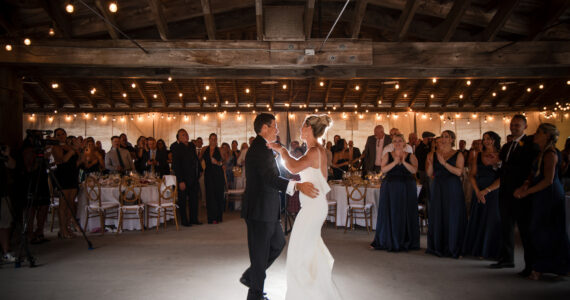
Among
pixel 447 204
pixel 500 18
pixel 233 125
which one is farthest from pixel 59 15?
pixel 233 125

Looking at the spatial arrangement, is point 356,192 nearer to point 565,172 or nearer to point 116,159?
point 565,172

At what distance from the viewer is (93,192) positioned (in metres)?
7.50

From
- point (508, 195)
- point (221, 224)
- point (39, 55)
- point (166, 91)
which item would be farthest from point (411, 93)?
point (39, 55)

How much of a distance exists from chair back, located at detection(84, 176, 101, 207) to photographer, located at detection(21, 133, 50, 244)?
A: 0.79 metres

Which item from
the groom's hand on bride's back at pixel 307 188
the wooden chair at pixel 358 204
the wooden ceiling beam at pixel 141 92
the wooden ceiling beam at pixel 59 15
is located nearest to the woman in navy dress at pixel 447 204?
the wooden chair at pixel 358 204

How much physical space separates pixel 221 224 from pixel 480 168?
17.0ft

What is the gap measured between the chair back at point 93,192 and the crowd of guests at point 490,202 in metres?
5.05

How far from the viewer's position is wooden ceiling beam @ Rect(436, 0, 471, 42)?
22.7 feet

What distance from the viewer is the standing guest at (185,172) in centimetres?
796

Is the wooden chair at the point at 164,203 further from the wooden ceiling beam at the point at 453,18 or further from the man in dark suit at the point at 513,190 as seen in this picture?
the wooden ceiling beam at the point at 453,18

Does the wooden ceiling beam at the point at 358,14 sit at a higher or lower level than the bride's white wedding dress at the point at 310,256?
higher

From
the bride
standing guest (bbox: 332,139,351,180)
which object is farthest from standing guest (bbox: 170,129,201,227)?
the bride

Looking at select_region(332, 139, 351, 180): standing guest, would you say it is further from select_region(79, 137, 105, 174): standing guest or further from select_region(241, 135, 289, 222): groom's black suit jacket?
select_region(241, 135, 289, 222): groom's black suit jacket

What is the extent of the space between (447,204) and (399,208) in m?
0.67
